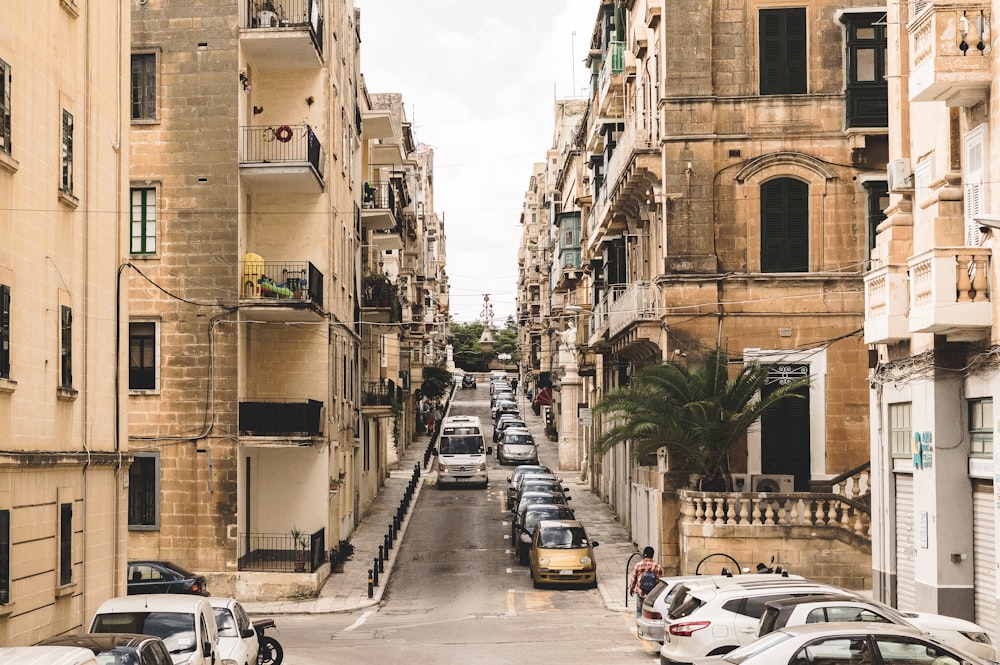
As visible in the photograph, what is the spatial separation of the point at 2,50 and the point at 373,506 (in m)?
33.2

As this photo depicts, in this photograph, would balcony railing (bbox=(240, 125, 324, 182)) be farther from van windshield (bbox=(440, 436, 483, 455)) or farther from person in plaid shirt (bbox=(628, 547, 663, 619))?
van windshield (bbox=(440, 436, 483, 455))

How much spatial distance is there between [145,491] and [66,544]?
36.6 feet

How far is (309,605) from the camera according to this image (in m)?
31.3

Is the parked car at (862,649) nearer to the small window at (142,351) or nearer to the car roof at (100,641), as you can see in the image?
the car roof at (100,641)

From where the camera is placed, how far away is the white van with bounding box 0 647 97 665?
436 inches

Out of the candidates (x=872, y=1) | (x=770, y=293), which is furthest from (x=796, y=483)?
(x=872, y=1)

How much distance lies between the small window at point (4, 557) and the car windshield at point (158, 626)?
2.54 m

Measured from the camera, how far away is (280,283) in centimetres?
3497

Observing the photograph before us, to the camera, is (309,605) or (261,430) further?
(261,430)

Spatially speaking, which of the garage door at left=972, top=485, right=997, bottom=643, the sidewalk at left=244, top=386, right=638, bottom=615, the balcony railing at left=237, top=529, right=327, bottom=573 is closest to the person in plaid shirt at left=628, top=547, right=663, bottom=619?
the sidewalk at left=244, top=386, right=638, bottom=615

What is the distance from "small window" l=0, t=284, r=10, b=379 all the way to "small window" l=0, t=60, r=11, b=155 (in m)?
2.06

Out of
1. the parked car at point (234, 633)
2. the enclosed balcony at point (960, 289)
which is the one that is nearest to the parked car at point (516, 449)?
the parked car at point (234, 633)

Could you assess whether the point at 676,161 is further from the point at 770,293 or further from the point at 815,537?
the point at 815,537

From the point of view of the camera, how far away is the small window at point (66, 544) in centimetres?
2162
